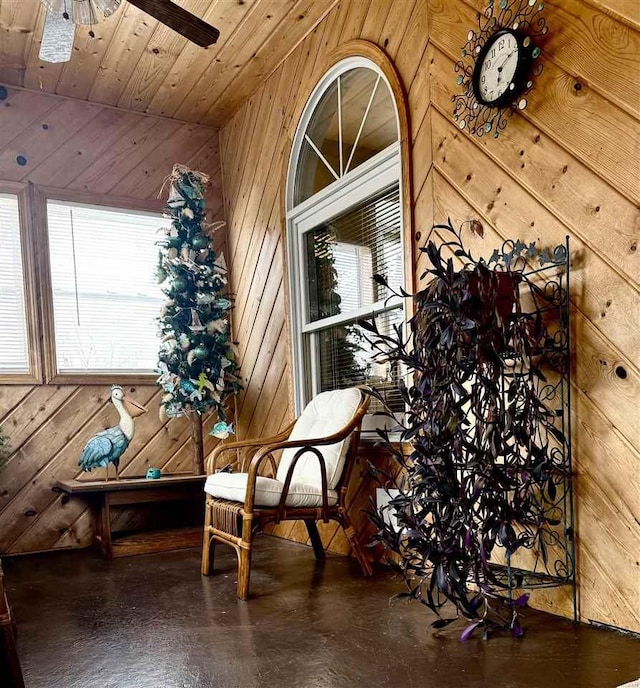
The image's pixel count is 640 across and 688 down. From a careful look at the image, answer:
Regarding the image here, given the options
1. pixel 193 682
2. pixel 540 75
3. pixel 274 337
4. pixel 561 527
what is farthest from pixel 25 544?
pixel 540 75

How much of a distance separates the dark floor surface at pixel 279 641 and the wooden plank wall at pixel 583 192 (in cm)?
38

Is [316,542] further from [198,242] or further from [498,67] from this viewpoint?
[498,67]

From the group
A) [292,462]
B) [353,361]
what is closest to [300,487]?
[292,462]

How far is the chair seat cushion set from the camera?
2787mm

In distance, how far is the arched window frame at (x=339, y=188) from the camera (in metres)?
3.08

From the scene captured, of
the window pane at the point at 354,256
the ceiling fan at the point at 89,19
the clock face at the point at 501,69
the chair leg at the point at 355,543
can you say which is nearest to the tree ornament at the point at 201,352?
the window pane at the point at 354,256

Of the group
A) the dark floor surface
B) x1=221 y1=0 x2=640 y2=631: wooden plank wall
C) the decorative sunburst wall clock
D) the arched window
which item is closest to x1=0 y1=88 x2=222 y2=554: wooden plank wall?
the dark floor surface

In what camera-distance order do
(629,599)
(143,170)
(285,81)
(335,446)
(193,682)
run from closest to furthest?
(193,682)
(629,599)
(335,446)
(285,81)
(143,170)

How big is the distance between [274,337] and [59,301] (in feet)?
5.03

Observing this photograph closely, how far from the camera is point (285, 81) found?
4.20 meters

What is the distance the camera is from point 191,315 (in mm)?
4246

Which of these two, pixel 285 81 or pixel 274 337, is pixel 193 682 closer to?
pixel 274 337

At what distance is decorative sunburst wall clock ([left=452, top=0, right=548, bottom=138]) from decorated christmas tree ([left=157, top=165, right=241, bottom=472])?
2.10m

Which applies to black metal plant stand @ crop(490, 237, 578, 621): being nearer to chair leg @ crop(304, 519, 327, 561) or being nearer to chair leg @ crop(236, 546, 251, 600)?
chair leg @ crop(236, 546, 251, 600)
